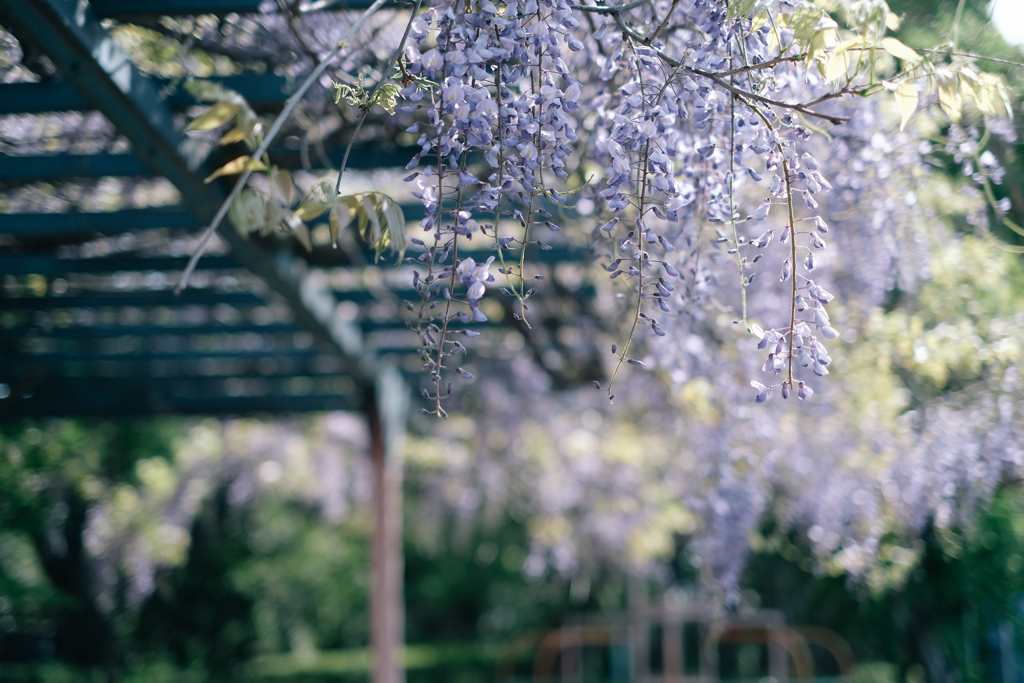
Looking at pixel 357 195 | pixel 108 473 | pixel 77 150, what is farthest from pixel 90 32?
pixel 108 473

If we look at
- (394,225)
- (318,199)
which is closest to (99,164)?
(318,199)

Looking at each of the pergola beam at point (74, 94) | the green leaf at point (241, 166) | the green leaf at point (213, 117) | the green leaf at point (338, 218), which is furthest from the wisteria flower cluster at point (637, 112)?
the pergola beam at point (74, 94)

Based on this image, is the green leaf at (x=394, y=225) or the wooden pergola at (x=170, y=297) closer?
the green leaf at (x=394, y=225)

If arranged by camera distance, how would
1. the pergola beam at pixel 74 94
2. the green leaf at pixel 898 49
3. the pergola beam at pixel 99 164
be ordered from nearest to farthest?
the green leaf at pixel 898 49, the pergola beam at pixel 74 94, the pergola beam at pixel 99 164

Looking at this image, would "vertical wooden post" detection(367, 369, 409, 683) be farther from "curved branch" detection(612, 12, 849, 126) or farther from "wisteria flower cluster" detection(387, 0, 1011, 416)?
→ "curved branch" detection(612, 12, 849, 126)

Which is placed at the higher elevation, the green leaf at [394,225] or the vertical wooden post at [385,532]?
the green leaf at [394,225]

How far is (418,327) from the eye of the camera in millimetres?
1325

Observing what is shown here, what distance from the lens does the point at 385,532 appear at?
13.6ft

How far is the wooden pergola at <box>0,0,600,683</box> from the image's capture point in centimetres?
175

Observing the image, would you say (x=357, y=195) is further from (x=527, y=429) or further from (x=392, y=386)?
(x=527, y=429)

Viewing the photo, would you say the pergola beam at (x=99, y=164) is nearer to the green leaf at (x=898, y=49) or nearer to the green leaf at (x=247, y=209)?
the green leaf at (x=247, y=209)

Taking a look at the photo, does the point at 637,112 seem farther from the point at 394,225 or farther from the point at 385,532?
the point at 385,532

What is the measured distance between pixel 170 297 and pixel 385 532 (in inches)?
70.6

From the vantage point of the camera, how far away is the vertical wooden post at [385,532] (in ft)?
13.1
